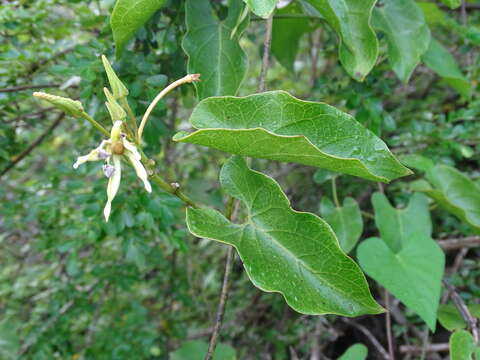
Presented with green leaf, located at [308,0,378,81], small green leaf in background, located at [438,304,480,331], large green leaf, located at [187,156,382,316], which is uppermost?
green leaf, located at [308,0,378,81]

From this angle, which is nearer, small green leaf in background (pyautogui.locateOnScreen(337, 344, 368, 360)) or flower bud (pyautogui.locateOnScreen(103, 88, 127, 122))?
flower bud (pyautogui.locateOnScreen(103, 88, 127, 122))

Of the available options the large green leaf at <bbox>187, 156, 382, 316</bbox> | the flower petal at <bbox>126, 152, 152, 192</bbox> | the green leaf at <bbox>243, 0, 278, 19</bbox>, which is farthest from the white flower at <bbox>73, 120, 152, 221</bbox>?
the green leaf at <bbox>243, 0, 278, 19</bbox>

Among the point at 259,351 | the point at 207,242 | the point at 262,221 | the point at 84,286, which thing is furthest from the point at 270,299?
the point at 262,221

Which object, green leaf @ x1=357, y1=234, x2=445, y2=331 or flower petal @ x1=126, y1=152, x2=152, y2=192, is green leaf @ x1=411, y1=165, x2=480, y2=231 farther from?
flower petal @ x1=126, y1=152, x2=152, y2=192

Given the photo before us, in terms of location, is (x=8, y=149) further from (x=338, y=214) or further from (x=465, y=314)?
(x=465, y=314)

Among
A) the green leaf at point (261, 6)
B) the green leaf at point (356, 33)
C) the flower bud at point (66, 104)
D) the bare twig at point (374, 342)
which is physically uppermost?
the green leaf at point (261, 6)

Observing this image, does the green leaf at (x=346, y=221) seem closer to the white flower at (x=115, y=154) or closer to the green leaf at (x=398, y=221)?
→ the green leaf at (x=398, y=221)

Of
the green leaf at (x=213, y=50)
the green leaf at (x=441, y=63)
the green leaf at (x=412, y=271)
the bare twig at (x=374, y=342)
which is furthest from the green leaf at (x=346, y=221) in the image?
the green leaf at (x=213, y=50)
